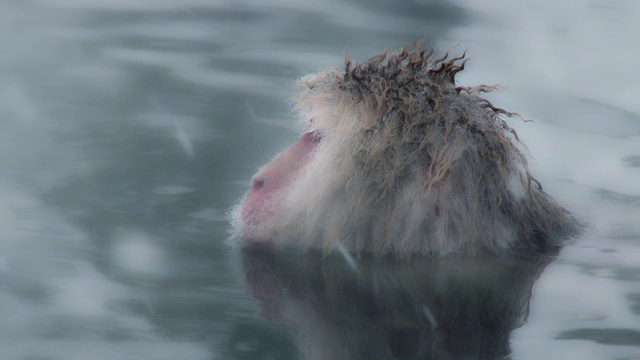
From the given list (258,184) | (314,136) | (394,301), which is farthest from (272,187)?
(394,301)

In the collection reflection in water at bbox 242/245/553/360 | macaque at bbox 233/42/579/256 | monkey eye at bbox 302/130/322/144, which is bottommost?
reflection in water at bbox 242/245/553/360

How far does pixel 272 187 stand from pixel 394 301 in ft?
1.84

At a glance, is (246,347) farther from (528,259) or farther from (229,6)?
(229,6)

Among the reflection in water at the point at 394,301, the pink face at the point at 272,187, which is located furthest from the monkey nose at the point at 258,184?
the reflection in water at the point at 394,301

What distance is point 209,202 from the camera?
337 centimetres

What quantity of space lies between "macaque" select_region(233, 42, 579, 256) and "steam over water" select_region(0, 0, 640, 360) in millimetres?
84

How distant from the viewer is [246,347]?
7.84 feet

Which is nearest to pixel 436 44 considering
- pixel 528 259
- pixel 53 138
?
pixel 53 138

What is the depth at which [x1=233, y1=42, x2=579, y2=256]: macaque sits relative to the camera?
9.28 ft

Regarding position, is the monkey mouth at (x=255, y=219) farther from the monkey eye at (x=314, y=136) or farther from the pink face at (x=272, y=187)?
the monkey eye at (x=314, y=136)

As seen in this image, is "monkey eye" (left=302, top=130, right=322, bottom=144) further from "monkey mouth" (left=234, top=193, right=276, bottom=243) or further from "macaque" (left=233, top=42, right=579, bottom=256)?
"monkey mouth" (left=234, top=193, right=276, bottom=243)

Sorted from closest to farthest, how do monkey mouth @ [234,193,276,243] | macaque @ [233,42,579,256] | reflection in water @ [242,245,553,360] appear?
reflection in water @ [242,245,553,360] < macaque @ [233,42,579,256] < monkey mouth @ [234,193,276,243]

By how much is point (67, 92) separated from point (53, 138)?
2.01 ft

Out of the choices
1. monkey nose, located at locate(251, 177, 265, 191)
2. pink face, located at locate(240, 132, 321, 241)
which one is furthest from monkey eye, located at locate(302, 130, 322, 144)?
monkey nose, located at locate(251, 177, 265, 191)
